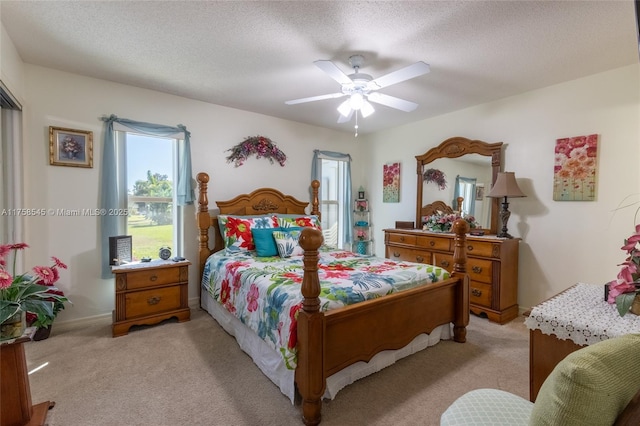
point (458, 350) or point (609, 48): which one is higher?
point (609, 48)

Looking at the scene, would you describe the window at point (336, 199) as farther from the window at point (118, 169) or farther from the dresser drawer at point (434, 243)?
the window at point (118, 169)

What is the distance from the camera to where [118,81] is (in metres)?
3.10

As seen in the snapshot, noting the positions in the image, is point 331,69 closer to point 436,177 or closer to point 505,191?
point 505,191

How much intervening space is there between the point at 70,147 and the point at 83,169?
9.2 inches


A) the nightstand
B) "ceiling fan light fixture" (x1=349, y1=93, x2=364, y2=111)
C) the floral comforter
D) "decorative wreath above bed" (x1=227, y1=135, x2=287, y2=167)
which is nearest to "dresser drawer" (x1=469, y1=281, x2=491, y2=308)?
the floral comforter

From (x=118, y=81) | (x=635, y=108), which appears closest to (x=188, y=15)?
(x=118, y=81)

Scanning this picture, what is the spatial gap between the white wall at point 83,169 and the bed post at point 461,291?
9.49 feet

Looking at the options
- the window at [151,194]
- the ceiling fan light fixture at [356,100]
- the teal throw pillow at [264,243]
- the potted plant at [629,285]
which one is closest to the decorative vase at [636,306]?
the potted plant at [629,285]

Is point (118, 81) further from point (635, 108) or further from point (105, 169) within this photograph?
point (635, 108)

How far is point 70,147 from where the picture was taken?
292cm

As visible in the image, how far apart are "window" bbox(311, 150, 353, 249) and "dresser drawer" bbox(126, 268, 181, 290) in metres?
2.54

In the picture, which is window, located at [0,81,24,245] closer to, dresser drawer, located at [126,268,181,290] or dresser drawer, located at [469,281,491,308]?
dresser drawer, located at [126,268,181,290]

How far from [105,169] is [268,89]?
1.93 meters

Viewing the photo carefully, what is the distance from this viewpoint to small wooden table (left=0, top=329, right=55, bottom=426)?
1.49 metres
